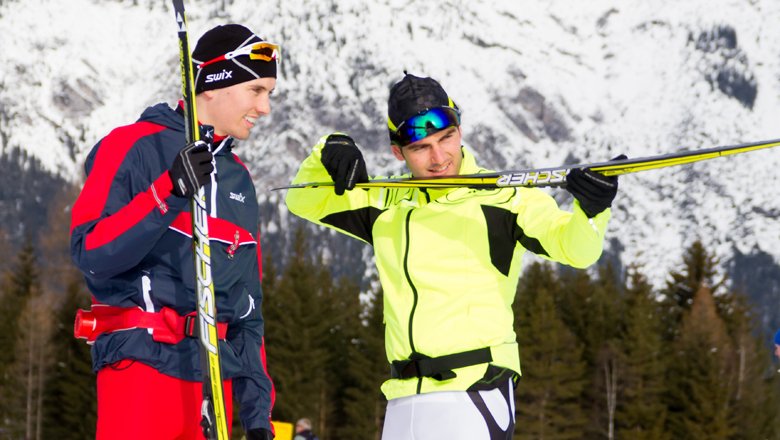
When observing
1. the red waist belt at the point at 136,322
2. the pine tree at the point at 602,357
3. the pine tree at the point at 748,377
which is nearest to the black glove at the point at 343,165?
the red waist belt at the point at 136,322

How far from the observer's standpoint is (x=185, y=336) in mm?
4355

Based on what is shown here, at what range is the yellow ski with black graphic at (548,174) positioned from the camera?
408cm

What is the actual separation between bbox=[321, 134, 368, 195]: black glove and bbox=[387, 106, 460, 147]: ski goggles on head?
0.76 ft

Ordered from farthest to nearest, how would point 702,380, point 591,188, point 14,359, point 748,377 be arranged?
point 748,377, point 14,359, point 702,380, point 591,188

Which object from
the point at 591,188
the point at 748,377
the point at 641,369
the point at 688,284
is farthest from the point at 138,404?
the point at 688,284

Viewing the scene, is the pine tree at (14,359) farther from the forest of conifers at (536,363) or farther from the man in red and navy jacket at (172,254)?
the man in red and navy jacket at (172,254)

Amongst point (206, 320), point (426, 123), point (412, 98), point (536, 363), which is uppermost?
point (412, 98)

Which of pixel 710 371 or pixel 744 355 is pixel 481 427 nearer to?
pixel 710 371

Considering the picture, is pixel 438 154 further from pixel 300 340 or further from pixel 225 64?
pixel 300 340

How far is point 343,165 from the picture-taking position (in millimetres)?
4953

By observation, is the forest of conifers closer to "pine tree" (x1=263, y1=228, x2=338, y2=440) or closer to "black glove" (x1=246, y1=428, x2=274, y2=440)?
"pine tree" (x1=263, y1=228, x2=338, y2=440)

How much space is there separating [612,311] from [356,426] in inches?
700

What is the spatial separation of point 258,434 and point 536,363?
58062 mm

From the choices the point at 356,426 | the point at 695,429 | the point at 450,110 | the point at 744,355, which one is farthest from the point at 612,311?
the point at 450,110
